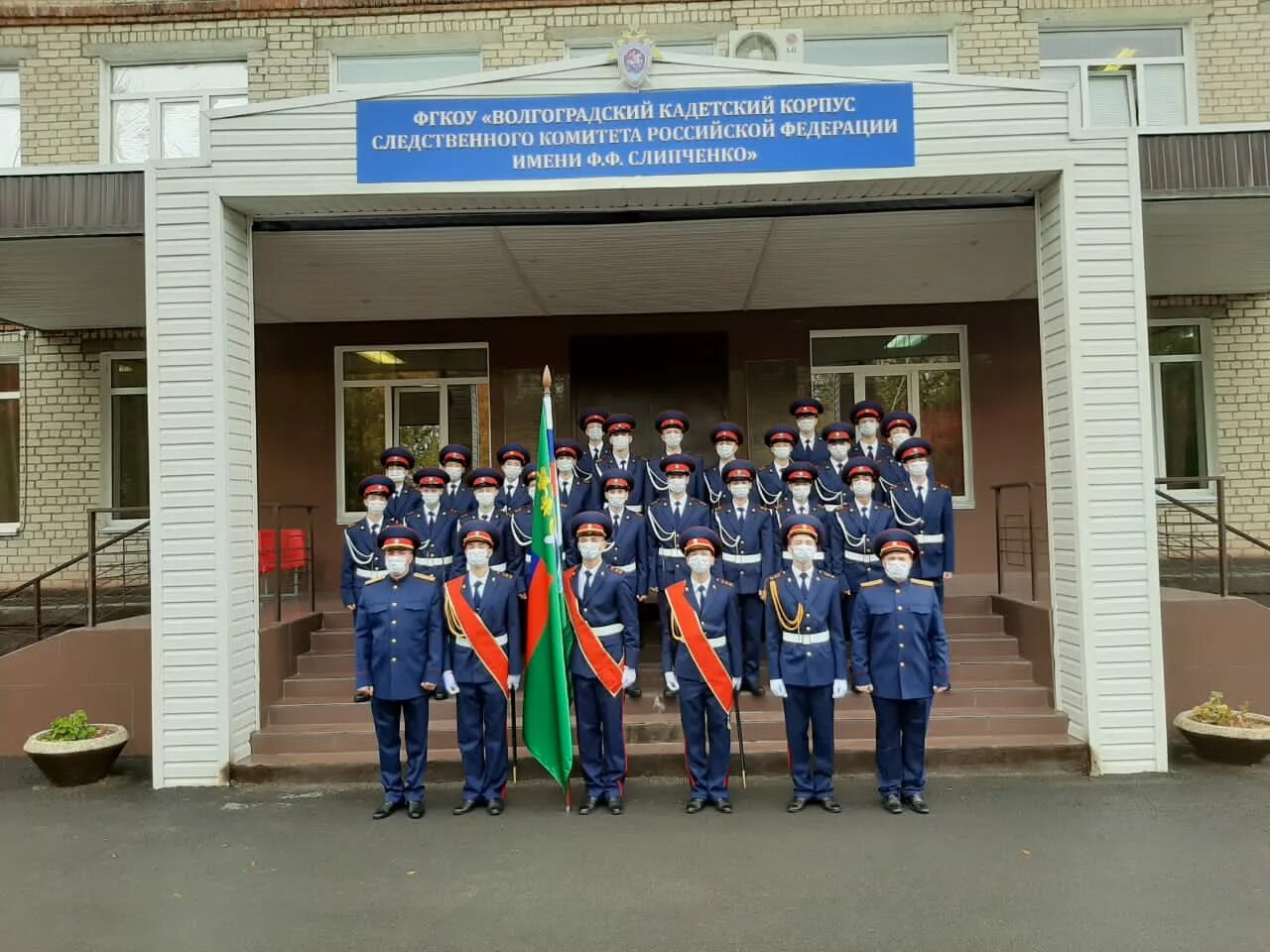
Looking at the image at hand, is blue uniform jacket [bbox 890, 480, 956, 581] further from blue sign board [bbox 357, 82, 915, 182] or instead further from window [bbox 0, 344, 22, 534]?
window [bbox 0, 344, 22, 534]

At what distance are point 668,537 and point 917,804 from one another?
2450 millimetres

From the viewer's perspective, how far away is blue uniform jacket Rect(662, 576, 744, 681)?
5773mm

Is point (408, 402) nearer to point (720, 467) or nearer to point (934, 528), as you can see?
point (720, 467)

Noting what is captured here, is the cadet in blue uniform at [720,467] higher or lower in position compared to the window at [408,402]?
lower

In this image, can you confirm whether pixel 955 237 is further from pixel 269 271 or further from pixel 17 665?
pixel 17 665

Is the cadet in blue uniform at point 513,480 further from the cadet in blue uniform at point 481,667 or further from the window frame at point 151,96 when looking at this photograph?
the window frame at point 151,96

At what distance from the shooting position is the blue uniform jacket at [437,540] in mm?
7266

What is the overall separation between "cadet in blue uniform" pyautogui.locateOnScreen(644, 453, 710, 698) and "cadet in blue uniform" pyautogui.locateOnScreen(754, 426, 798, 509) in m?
0.73

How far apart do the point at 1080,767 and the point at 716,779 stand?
2.54 meters

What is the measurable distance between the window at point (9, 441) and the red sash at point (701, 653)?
8986 millimetres

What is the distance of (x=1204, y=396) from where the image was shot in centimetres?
1081

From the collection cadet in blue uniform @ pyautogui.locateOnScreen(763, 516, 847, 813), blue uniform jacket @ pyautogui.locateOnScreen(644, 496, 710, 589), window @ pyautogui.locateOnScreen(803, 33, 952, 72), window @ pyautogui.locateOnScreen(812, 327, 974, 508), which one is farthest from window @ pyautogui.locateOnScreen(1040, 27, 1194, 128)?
cadet in blue uniform @ pyautogui.locateOnScreen(763, 516, 847, 813)

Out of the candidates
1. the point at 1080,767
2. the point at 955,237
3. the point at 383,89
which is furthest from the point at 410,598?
the point at 955,237

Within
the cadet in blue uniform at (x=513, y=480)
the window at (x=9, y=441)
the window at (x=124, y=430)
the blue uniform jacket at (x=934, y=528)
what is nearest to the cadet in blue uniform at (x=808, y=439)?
the blue uniform jacket at (x=934, y=528)
